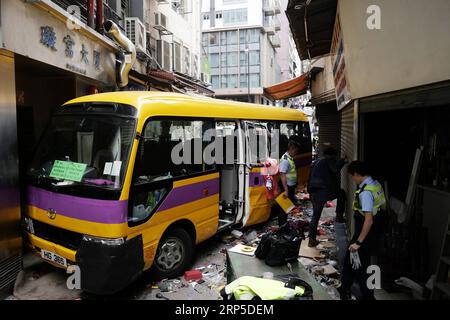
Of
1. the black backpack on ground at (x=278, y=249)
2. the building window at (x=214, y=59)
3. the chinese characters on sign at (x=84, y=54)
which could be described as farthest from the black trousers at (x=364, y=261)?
the building window at (x=214, y=59)

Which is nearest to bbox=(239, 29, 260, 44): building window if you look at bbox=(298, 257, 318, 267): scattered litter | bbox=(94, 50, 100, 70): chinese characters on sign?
bbox=(94, 50, 100, 70): chinese characters on sign

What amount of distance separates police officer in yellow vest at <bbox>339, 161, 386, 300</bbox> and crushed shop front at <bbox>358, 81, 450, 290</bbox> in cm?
30

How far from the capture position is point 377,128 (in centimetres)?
616

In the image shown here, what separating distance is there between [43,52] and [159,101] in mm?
2798

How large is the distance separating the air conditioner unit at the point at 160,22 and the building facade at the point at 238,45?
29.3 metres

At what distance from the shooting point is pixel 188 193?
513 cm

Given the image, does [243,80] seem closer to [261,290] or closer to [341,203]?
[341,203]

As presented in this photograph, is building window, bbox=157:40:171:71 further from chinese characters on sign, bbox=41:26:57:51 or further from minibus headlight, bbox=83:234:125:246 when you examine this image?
minibus headlight, bbox=83:234:125:246

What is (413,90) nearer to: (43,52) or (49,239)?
(49,239)

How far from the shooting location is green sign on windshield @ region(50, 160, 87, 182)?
427cm

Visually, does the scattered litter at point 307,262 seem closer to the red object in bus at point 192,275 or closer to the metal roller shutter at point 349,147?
the metal roller shutter at point 349,147

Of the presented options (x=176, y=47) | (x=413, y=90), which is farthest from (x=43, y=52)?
(x=176, y=47)

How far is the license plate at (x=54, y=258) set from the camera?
4.23 metres

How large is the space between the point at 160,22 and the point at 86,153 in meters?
9.92
